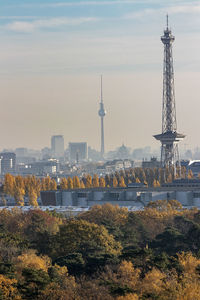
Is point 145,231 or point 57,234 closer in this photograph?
point 57,234

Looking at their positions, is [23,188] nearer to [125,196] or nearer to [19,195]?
[19,195]

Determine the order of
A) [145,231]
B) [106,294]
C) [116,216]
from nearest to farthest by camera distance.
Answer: [106,294] < [145,231] < [116,216]

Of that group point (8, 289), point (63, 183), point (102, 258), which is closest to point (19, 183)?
point (63, 183)

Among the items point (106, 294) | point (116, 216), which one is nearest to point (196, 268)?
point (106, 294)

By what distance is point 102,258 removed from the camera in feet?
214

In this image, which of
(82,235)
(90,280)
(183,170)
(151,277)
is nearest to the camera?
(151,277)

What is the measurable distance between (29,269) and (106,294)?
6967 millimetres

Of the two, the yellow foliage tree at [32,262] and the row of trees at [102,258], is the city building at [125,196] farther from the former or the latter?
the yellow foliage tree at [32,262]

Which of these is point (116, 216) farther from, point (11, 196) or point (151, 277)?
point (11, 196)

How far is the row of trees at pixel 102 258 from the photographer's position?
174ft

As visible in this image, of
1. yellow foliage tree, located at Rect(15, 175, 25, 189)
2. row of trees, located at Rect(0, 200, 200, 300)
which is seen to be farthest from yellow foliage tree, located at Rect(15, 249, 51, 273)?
yellow foliage tree, located at Rect(15, 175, 25, 189)

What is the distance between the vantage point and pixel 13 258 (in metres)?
67.7

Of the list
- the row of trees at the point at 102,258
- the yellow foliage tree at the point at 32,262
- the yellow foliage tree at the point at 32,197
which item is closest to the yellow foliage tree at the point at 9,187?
the yellow foliage tree at the point at 32,197

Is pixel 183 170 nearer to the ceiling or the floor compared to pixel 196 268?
nearer to the ceiling
